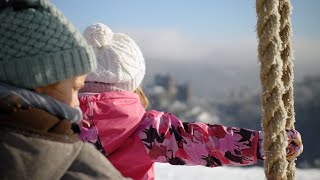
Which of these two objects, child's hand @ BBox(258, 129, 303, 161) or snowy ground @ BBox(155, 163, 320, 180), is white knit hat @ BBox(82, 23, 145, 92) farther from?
snowy ground @ BBox(155, 163, 320, 180)

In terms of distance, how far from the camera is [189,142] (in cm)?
155

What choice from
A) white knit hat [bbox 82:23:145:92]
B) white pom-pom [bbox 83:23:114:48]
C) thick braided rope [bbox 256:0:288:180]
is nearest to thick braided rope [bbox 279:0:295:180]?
thick braided rope [bbox 256:0:288:180]

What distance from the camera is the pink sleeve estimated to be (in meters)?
1.52

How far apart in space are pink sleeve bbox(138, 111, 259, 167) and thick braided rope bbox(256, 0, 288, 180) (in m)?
0.49

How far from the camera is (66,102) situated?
36.3 inches

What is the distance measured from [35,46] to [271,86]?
51cm

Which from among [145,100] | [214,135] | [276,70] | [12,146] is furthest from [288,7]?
[145,100]

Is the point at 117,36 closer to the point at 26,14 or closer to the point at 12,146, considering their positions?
the point at 26,14

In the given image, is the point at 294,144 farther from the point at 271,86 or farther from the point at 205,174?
the point at 205,174

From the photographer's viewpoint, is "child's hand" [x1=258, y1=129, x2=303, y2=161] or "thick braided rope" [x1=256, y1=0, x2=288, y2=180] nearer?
"thick braided rope" [x1=256, y1=0, x2=288, y2=180]

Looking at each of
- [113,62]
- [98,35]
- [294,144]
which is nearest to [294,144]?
[294,144]

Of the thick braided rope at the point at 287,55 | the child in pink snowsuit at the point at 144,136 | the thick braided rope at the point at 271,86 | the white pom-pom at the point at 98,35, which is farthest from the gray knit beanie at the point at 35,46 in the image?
the white pom-pom at the point at 98,35

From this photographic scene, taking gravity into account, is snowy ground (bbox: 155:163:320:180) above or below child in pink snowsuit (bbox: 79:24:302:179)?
below

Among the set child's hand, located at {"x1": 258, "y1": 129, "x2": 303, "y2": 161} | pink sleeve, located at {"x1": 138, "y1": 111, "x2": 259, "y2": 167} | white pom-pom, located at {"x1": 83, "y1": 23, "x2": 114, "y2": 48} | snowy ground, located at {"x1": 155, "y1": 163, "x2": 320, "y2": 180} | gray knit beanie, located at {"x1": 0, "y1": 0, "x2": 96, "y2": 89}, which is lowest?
snowy ground, located at {"x1": 155, "y1": 163, "x2": 320, "y2": 180}
